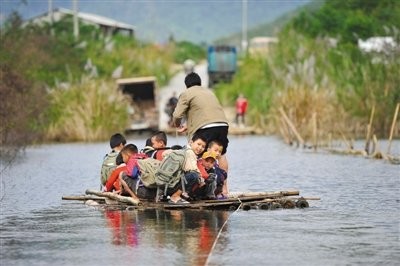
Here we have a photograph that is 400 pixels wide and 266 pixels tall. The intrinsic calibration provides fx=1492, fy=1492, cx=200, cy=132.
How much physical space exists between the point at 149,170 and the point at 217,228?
2.94 m

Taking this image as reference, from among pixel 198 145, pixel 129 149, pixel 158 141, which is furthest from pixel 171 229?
pixel 129 149

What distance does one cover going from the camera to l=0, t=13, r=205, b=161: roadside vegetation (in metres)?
38.3

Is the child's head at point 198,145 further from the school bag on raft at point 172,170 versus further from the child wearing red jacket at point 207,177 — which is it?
the school bag on raft at point 172,170

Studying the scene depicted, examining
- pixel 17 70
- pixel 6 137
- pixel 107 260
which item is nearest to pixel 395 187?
pixel 107 260

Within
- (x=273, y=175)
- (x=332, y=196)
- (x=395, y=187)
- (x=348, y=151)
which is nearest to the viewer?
(x=332, y=196)

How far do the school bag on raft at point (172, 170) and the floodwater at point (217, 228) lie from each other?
46cm

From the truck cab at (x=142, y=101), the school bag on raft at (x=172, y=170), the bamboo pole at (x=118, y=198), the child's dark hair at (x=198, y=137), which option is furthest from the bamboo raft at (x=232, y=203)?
the truck cab at (x=142, y=101)

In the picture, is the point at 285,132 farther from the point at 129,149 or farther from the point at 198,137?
the point at 198,137

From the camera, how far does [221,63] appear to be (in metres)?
91.8

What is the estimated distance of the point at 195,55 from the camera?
132 meters

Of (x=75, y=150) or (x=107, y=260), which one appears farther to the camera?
(x=75, y=150)

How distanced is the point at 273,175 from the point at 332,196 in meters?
6.26

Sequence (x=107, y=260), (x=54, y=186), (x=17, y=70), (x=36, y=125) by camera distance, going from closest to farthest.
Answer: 1. (x=107, y=260)
2. (x=54, y=186)
3. (x=17, y=70)
4. (x=36, y=125)

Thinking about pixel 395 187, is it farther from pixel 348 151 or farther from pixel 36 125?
pixel 36 125
